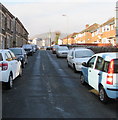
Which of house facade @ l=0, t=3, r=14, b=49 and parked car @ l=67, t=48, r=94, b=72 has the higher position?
house facade @ l=0, t=3, r=14, b=49

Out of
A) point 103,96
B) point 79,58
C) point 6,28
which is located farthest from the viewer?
point 6,28

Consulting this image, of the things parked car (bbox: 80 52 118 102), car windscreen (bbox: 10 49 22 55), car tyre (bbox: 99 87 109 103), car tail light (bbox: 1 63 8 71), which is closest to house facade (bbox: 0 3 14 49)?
car windscreen (bbox: 10 49 22 55)

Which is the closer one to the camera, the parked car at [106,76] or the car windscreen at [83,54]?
the parked car at [106,76]

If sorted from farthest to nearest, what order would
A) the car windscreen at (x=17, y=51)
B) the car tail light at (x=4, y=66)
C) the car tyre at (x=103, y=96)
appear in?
the car windscreen at (x=17, y=51) → the car tail light at (x=4, y=66) → the car tyre at (x=103, y=96)

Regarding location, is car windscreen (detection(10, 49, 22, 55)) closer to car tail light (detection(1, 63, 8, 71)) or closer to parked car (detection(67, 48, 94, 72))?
parked car (detection(67, 48, 94, 72))

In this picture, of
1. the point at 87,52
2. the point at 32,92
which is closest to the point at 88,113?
A: the point at 32,92

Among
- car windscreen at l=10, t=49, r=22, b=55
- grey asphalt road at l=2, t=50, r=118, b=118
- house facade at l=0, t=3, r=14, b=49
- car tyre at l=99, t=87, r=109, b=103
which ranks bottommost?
grey asphalt road at l=2, t=50, r=118, b=118

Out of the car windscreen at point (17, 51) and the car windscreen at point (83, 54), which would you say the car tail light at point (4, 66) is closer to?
the car windscreen at point (83, 54)

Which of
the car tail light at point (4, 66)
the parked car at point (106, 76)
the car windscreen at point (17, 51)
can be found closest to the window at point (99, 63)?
the parked car at point (106, 76)

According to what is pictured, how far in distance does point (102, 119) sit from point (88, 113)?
1.64ft

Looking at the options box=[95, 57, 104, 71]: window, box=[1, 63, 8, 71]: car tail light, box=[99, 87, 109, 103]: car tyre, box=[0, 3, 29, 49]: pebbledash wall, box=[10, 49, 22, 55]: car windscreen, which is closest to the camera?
box=[99, 87, 109, 103]: car tyre

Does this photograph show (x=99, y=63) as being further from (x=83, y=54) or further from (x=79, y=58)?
(x=83, y=54)

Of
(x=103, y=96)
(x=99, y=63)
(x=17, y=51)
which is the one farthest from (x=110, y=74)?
(x=17, y=51)

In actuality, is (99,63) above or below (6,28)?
below
